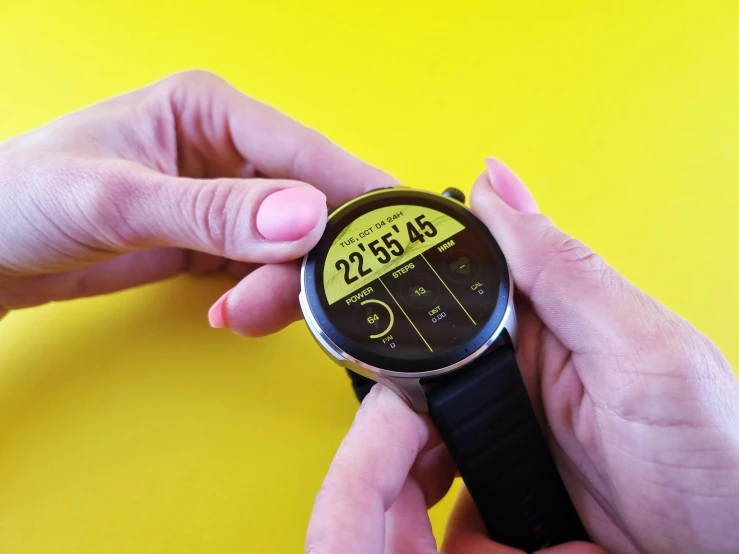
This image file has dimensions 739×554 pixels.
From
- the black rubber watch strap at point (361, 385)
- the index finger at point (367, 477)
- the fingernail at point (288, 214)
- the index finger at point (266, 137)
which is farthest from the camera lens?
the index finger at point (266, 137)

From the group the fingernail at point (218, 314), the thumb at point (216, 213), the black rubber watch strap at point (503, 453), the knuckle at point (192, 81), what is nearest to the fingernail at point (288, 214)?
the thumb at point (216, 213)

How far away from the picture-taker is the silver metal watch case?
0.64 m

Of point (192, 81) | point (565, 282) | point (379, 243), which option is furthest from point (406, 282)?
point (192, 81)

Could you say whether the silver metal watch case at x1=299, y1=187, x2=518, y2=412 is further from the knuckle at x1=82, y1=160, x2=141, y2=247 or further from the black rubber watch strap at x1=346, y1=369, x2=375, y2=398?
the knuckle at x1=82, y1=160, x2=141, y2=247

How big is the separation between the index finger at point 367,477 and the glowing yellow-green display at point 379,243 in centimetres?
13

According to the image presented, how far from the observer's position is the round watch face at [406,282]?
655 mm

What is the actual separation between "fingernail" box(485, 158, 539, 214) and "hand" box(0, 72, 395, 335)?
0.16 m

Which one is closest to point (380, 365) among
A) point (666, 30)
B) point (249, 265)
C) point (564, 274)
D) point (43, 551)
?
point (564, 274)

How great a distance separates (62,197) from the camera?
2.36ft

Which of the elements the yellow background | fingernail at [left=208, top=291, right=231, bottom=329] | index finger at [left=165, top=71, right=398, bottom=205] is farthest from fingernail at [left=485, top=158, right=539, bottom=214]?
fingernail at [left=208, top=291, right=231, bottom=329]

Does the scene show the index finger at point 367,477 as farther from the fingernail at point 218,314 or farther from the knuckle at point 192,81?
the knuckle at point 192,81

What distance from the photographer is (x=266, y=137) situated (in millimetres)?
900

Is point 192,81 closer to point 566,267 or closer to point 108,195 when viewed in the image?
point 108,195

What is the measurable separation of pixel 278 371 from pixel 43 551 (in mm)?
353
